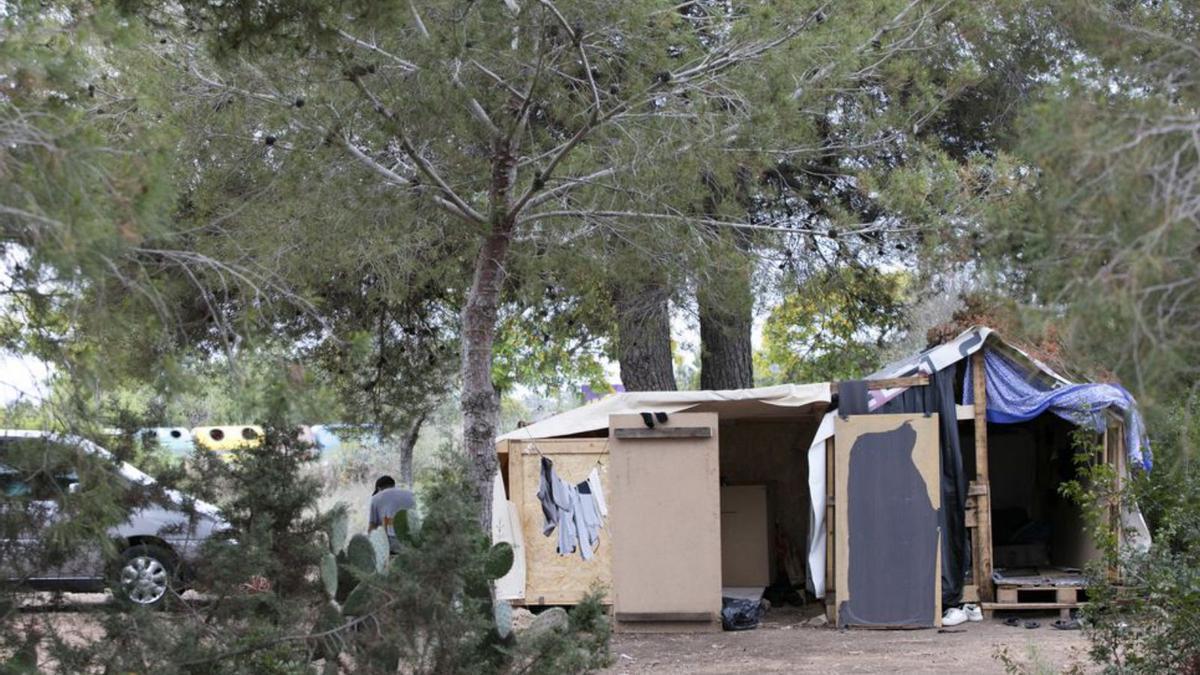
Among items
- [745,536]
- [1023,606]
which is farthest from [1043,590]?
[745,536]

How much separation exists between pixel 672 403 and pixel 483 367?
124 inches

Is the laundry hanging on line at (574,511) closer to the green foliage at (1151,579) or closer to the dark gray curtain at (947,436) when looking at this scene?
the dark gray curtain at (947,436)

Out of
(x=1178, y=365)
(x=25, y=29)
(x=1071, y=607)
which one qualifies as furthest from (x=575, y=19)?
(x=1071, y=607)

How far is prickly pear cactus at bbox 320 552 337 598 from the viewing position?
6652 mm

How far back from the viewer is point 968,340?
1216 cm

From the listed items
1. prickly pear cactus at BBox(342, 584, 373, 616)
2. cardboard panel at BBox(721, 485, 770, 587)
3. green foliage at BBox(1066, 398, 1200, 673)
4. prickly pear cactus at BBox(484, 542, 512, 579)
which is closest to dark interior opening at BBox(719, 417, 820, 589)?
cardboard panel at BBox(721, 485, 770, 587)

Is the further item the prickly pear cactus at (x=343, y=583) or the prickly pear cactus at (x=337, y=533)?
the prickly pear cactus at (x=337, y=533)

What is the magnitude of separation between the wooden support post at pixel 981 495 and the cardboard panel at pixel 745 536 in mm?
2752

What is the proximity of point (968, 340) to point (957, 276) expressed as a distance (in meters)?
0.75

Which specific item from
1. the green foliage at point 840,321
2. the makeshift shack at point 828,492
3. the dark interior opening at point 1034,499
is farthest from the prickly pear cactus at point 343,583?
the dark interior opening at point 1034,499

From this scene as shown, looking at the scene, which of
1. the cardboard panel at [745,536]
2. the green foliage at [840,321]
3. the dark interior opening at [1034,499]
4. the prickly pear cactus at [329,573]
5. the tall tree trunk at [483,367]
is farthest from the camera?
the cardboard panel at [745,536]

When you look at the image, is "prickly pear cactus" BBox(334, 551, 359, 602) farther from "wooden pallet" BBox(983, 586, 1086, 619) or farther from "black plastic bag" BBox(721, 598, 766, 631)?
"wooden pallet" BBox(983, 586, 1086, 619)

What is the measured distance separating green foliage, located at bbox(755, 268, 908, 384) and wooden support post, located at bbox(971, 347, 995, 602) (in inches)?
64.8

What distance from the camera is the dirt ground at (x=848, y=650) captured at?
31.4 feet
